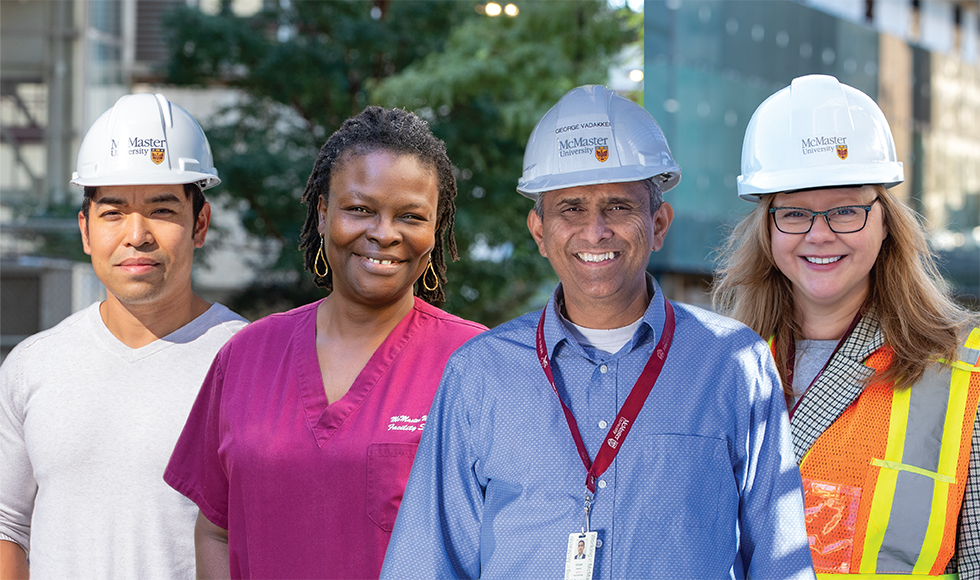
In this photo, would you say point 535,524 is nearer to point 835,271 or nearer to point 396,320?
point 396,320

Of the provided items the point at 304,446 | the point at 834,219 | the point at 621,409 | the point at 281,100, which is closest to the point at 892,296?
the point at 834,219

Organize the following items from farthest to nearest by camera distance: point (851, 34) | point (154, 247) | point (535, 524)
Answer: point (851, 34), point (154, 247), point (535, 524)

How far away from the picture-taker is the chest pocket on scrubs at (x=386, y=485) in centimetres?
233

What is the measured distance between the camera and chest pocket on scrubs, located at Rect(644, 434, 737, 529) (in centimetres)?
202

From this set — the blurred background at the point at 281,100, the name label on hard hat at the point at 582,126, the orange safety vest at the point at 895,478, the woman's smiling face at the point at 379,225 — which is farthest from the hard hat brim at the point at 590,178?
the blurred background at the point at 281,100

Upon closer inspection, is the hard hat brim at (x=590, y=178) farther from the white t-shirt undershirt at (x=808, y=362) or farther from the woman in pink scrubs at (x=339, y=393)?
the white t-shirt undershirt at (x=808, y=362)

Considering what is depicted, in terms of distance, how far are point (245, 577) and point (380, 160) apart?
116cm

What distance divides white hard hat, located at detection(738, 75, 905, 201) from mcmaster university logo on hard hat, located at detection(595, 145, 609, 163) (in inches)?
24.2

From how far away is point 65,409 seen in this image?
9.04 ft

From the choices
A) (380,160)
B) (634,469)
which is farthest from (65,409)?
(634,469)

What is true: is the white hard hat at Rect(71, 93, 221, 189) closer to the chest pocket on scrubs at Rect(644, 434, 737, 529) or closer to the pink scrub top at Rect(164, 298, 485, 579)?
the pink scrub top at Rect(164, 298, 485, 579)

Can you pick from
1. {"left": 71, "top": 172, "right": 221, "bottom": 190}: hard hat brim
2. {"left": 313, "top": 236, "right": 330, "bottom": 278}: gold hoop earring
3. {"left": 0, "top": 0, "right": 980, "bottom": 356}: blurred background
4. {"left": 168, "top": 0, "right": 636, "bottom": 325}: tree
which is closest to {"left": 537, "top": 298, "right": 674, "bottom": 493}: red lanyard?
{"left": 313, "top": 236, "right": 330, "bottom": 278}: gold hoop earring

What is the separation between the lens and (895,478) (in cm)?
242

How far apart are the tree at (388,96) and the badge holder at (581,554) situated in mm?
7623
